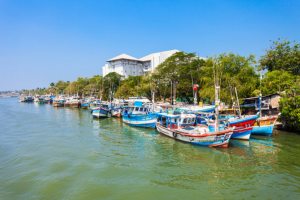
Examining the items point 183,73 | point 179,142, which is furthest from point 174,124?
point 183,73

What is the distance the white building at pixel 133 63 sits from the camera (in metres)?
94.8

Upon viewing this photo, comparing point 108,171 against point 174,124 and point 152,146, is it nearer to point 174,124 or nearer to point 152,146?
point 152,146

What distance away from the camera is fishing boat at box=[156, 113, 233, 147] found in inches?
821

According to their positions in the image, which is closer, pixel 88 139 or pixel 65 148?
pixel 65 148

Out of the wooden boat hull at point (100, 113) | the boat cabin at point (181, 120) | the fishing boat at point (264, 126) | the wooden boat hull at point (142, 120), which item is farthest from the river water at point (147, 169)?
the wooden boat hull at point (100, 113)

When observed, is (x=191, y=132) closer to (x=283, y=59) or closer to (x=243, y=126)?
(x=243, y=126)

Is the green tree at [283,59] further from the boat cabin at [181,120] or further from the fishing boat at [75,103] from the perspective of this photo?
the fishing boat at [75,103]

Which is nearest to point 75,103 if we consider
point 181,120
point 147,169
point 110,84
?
point 110,84

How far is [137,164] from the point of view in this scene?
57.4 ft

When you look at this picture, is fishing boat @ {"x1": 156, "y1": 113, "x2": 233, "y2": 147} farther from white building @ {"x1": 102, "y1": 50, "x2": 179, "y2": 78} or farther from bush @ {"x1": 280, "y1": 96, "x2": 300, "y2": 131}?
white building @ {"x1": 102, "y1": 50, "x2": 179, "y2": 78}

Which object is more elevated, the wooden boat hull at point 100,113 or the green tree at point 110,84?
the green tree at point 110,84

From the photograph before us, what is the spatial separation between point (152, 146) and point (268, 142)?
11788 millimetres

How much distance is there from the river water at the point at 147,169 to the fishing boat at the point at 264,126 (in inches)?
42.5

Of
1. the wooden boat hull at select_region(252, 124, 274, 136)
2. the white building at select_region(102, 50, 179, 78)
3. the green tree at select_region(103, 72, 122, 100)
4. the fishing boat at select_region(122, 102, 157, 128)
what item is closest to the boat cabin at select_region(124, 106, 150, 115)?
the fishing boat at select_region(122, 102, 157, 128)
